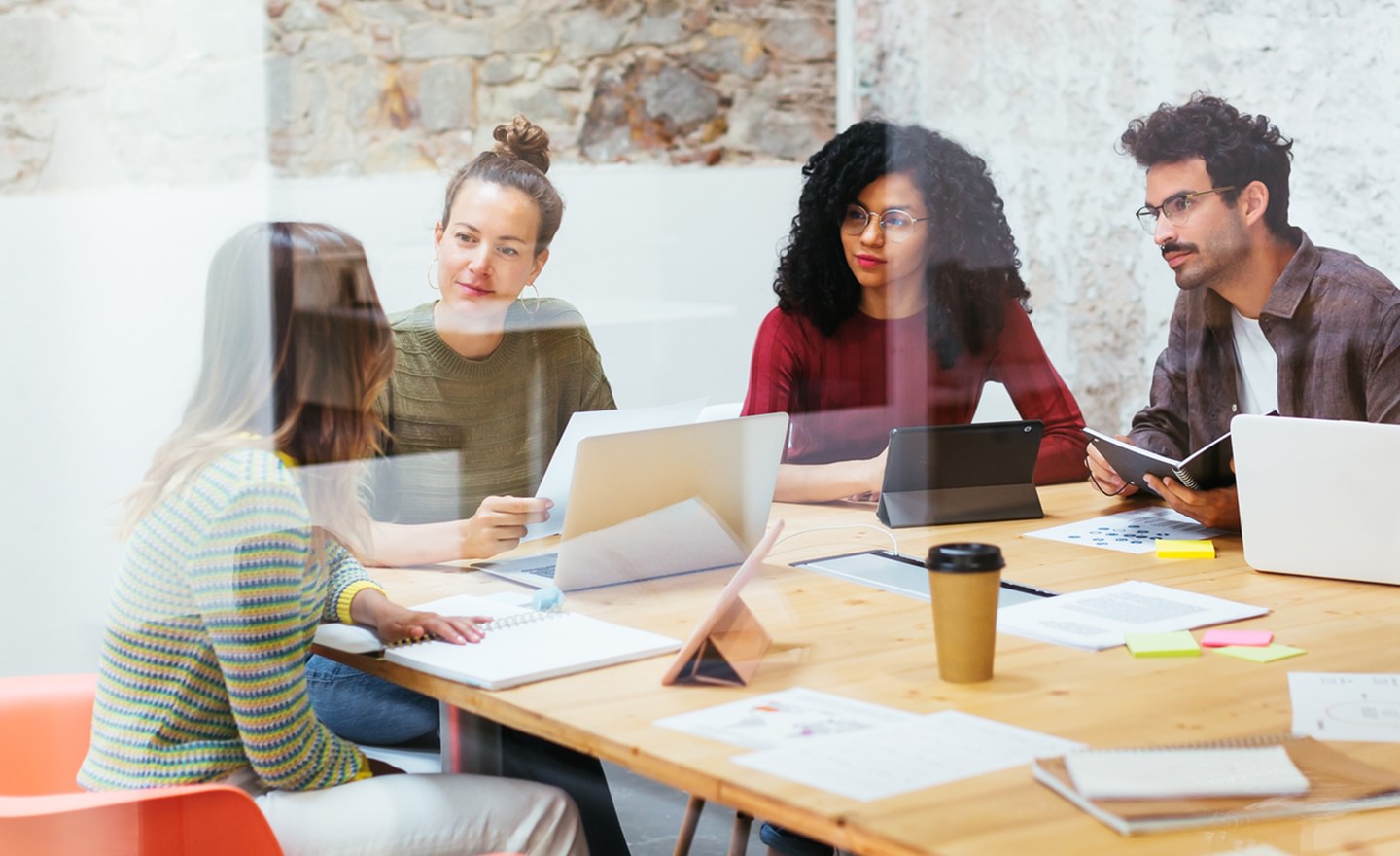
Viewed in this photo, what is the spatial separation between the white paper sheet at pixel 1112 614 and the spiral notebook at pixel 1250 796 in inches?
13.8

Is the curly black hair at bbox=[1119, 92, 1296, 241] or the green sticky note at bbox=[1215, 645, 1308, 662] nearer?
the green sticky note at bbox=[1215, 645, 1308, 662]

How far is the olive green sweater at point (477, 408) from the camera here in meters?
2.37

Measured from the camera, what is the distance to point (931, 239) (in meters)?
3.07

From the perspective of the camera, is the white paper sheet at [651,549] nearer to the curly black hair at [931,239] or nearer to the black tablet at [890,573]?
the black tablet at [890,573]

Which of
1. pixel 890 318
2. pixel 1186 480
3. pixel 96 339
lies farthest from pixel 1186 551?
pixel 96 339

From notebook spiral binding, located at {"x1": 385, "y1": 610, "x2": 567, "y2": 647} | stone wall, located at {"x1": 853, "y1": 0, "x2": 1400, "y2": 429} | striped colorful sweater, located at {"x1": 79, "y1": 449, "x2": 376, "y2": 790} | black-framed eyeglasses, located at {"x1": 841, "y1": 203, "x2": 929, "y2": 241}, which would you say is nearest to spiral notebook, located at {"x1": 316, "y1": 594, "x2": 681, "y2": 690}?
notebook spiral binding, located at {"x1": 385, "y1": 610, "x2": 567, "y2": 647}

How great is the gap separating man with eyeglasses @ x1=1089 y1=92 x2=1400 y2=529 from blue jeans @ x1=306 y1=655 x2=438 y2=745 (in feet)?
3.88

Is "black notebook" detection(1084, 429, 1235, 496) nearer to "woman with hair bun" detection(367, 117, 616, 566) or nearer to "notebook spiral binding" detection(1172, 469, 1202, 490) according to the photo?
A: "notebook spiral binding" detection(1172, 469, 1202, 490)

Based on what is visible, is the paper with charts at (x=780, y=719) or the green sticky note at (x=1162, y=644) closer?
the paper with charts at (x=780, y=719)

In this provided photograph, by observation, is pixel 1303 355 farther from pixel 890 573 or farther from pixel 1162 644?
pixel 1162 644

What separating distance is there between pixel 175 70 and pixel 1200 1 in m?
2.10

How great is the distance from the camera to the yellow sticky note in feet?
6.79

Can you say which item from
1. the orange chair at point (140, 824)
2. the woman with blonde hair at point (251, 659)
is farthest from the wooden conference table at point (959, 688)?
the orange chair at point (140, 824)

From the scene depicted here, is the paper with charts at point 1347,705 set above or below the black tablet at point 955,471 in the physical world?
below
